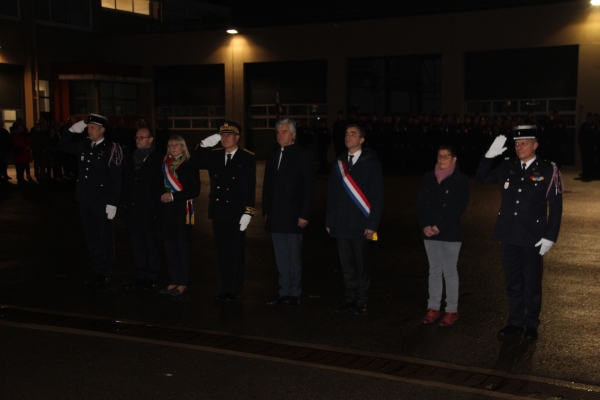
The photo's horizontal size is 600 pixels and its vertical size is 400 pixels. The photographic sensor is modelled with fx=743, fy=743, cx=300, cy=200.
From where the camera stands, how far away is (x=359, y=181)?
23.6ft

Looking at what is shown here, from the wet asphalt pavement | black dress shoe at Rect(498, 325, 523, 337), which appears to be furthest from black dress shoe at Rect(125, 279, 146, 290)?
black dress shoe at Rect(498, 325, 523, 337)

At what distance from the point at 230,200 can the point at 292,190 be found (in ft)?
2.26

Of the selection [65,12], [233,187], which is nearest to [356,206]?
A: [233,187]

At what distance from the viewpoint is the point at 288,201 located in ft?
24.5

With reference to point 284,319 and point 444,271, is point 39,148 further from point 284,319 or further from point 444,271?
point 444,271

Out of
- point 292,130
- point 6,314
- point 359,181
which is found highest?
point 292,130

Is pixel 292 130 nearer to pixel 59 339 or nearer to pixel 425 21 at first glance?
pixel 59 339

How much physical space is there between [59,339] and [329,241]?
19.1 ft

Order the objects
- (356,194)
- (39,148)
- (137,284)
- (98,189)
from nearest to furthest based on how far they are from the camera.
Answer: (356,194), (137,284), (98,189), (39,148)

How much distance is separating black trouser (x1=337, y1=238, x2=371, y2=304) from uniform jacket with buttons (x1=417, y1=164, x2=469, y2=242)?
27.4 inches

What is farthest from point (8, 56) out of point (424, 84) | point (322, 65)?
point (424, 84)

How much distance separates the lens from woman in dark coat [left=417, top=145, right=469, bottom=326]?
6754 millimetres

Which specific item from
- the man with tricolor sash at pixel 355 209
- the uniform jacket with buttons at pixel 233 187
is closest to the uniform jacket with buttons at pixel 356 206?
the man with tricolor sash at pixel 355 209

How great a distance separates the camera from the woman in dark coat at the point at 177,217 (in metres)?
7.99
